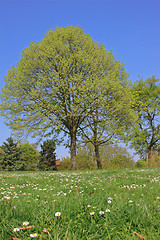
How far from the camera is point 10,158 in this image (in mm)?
40875

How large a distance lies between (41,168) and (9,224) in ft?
117

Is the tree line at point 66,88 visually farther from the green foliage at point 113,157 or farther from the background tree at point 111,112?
the green foliage at point 113,157

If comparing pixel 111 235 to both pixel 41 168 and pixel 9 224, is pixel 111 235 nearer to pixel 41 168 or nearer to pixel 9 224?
pixel 9 224

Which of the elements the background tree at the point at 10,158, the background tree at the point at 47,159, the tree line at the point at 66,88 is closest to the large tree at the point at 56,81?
the tree line at the point at 66,88

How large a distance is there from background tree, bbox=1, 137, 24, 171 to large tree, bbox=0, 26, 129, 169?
21381 millimetres

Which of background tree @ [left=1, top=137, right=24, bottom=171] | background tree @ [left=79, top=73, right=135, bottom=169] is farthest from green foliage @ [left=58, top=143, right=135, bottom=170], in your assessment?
background tree @ [left=79, top=73, right=135, bottom=169]

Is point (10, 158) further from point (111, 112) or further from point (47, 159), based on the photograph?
point (111, 112)

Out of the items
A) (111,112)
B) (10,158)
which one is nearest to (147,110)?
(111,112)

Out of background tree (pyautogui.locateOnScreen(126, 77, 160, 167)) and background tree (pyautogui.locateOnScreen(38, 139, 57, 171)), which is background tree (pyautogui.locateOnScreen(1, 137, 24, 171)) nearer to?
background tree (pyautogui.locateOnScreen(38, 139, 57, 171))

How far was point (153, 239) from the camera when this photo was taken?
3037 millimetres

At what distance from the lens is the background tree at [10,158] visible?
40.6m

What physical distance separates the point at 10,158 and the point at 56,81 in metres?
27.0

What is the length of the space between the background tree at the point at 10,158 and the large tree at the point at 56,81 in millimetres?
21381

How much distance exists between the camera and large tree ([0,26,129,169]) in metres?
20.4
